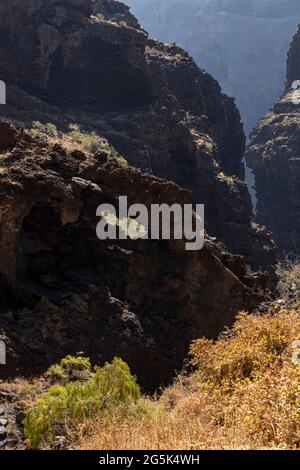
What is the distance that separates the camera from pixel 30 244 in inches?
512

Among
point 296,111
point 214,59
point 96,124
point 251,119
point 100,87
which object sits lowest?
point 96,124

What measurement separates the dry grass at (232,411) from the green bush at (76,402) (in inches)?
8.8

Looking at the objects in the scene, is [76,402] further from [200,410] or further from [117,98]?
[117,98]

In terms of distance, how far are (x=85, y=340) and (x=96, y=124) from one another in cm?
3465

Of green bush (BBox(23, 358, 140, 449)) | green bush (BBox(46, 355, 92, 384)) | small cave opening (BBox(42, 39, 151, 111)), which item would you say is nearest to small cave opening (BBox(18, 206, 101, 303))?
green bush (BBox(46, 355, 92, 384))

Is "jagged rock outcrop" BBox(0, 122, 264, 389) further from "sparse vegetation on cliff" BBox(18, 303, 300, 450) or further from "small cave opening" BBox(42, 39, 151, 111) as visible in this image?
"small cave opening" BBox(42, 39, 151, 111)

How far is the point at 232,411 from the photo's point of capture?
7.83 m

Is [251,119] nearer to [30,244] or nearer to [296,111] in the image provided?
[296,111]

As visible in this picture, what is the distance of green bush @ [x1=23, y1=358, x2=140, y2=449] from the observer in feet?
24.3

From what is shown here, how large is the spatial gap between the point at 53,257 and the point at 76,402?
19.9 feet

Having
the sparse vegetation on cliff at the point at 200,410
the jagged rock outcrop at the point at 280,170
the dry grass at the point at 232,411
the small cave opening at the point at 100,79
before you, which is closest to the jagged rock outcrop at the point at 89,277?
the sparse vegetation on cliff at the point at 200,410

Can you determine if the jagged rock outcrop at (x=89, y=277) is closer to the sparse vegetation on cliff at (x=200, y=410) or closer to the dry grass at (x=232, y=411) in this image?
the sparse vegetation on cliff at (x=200, y=410)

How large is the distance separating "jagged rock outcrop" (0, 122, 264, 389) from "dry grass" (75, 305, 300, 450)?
2.74 m
